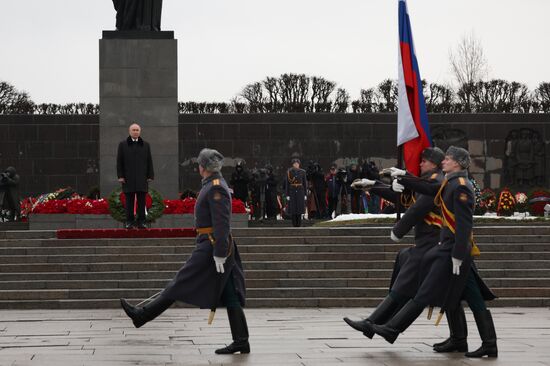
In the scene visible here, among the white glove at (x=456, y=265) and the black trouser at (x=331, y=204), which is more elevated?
the white glove at (x=456, y=265)

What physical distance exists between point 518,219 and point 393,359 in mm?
11486

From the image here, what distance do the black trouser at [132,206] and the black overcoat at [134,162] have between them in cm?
25

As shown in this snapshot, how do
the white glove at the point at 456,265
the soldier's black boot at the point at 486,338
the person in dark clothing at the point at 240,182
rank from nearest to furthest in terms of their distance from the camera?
the soldier's black boot at the point at 486,338 < the white glove at the point at 456,265 < the person in dark clothing at the point at 240,182

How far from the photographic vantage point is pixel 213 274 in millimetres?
8812

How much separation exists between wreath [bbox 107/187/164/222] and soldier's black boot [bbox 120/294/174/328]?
9.80 metres

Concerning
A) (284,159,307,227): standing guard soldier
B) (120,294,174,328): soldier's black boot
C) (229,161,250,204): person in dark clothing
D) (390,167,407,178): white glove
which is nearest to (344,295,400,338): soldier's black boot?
(390,167,407,178): white glove

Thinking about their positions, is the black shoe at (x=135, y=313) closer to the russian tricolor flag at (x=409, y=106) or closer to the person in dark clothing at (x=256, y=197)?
the russian tricolor flag at (x=409, y=106)

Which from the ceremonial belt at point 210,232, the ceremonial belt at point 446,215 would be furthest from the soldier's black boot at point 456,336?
the ceremonial belt at point 210,232

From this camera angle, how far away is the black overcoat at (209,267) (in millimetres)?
8773

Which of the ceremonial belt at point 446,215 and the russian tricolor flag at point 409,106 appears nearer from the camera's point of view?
the ceremonial belt at point 446,215

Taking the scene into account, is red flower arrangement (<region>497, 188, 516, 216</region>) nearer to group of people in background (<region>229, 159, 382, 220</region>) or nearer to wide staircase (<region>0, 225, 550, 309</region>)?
wide staircase (<region>0, 225, 550, 309</region>)

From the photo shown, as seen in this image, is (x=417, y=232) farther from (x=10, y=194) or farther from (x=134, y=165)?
(x=10, y=194)

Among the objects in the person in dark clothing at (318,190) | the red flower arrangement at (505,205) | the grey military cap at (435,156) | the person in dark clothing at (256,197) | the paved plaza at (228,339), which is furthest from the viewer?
the person in dark clothing at (318,190)

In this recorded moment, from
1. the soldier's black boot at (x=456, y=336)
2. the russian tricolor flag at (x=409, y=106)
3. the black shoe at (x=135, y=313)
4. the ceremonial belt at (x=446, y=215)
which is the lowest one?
the soldier's black boot at (x=456, y=336)
